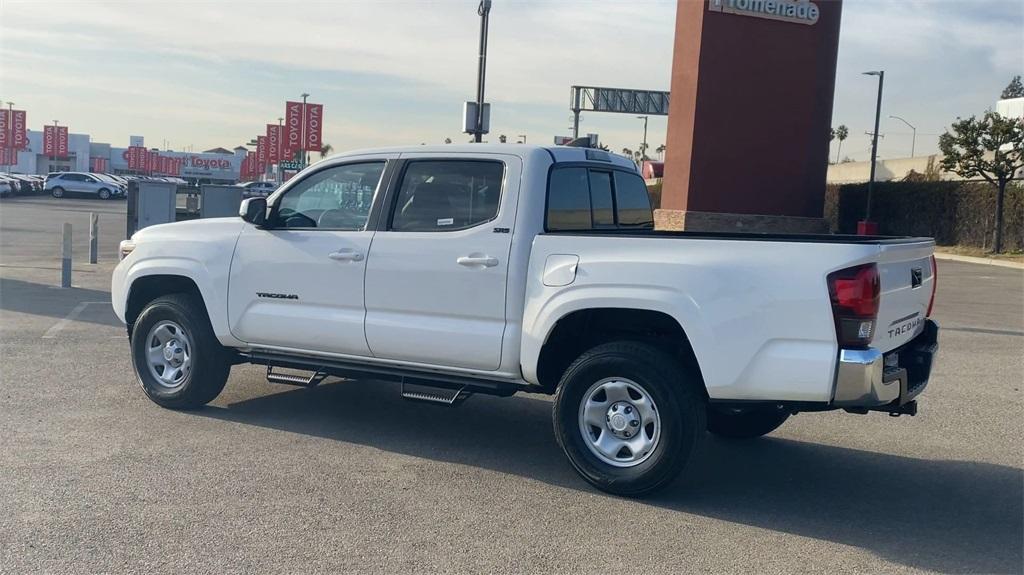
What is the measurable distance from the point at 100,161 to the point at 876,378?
112m

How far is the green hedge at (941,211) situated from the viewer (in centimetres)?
3150

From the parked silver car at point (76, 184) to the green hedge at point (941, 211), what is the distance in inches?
1671

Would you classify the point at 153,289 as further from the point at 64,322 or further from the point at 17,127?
the point at 17,127

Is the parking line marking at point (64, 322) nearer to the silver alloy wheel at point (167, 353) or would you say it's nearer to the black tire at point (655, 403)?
the silver alloy wheel at point (167, 353)

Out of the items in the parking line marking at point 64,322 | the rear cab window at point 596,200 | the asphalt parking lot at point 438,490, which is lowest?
the parking line marking at point 64,322

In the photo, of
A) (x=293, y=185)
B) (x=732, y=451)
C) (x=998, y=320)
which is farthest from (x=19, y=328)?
(x=998, y=320)

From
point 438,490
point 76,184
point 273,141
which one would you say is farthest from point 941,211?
point 76,184

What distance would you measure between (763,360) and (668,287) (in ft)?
2.07

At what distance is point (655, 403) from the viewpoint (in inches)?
205

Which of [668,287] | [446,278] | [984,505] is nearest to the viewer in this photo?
[668,287]

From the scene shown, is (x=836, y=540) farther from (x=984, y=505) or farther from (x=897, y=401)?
(x=984, y=505)

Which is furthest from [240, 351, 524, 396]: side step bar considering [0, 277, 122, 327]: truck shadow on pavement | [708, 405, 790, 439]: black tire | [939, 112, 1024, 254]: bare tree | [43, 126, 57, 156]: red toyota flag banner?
[43, 126, 57, 156]: red toyota flag banner

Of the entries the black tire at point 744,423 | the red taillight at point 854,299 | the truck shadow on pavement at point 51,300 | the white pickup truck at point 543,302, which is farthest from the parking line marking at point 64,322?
the red taillight at point 854,299

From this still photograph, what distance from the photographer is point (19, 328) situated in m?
10.3
